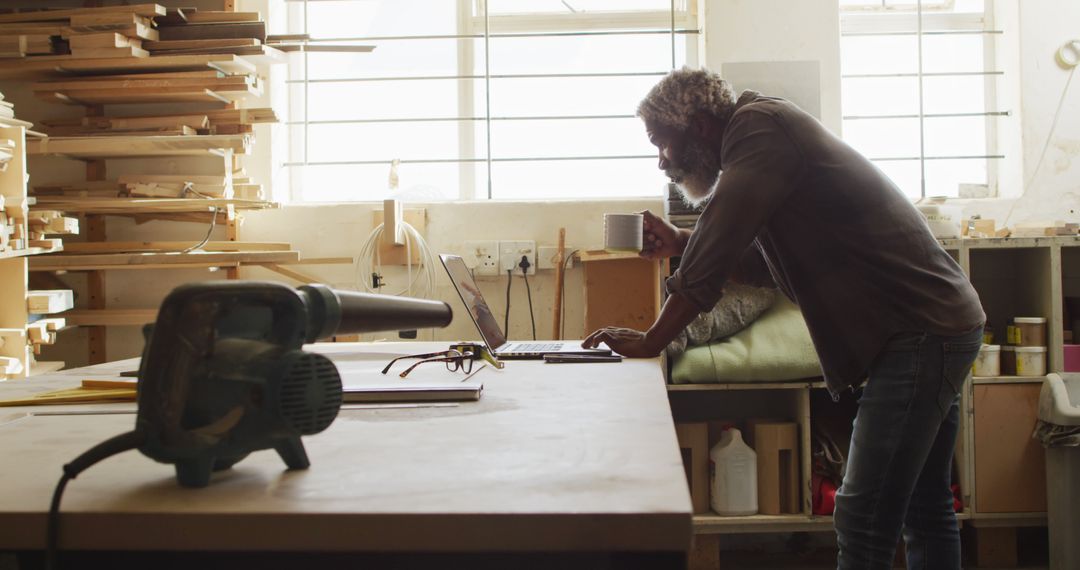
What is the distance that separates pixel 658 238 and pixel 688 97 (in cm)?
42

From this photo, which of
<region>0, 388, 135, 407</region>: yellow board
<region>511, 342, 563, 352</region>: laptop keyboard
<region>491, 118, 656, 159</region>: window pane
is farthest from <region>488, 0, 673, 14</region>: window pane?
<region>0, 388, 135, 407</region>: yellow board

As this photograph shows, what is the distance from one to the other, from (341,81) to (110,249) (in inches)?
42.2

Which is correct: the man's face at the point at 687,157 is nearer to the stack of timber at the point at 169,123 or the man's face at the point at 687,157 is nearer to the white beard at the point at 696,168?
the white beard at the point at 696,168

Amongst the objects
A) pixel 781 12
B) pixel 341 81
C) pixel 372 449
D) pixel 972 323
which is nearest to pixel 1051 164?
pixel 781 12

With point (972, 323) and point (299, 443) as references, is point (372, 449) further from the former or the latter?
point (972, 323)

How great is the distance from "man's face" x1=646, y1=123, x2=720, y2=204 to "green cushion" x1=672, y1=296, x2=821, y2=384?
0.73 m

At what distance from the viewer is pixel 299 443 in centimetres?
90

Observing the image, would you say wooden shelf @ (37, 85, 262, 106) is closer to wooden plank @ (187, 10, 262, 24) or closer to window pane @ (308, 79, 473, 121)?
wooden plank @ (187, 10, 262, 24)

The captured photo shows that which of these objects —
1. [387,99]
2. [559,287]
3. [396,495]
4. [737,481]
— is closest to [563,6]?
[387,99]

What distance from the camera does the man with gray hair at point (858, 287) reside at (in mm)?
1679

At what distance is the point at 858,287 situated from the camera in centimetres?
171

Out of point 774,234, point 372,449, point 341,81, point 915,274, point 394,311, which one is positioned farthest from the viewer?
point 341,81

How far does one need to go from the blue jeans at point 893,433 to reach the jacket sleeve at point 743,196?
1.17 ft

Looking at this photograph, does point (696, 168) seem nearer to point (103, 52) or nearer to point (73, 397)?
point (73, 397)
